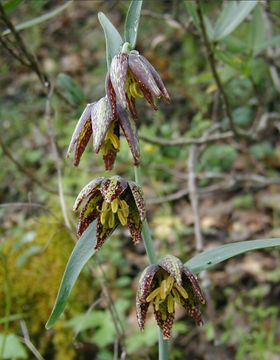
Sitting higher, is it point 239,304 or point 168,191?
point 168,191

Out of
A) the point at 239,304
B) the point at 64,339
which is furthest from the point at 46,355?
the point at 239,304

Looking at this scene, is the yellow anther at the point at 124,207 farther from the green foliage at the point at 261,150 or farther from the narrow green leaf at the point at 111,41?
the green foliage at the point at 261,150

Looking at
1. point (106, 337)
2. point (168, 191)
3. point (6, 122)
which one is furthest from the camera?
point (6, 122)

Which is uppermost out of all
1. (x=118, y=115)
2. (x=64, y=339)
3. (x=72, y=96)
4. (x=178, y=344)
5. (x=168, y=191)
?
(x=72, y=96)

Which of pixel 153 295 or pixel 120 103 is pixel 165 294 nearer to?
pixel 153 295

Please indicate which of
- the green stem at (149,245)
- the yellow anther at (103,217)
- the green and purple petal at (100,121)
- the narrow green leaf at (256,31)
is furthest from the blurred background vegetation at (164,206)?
the green and purple petal at (100,121)

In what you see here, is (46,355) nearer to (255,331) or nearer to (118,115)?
(255,331)
